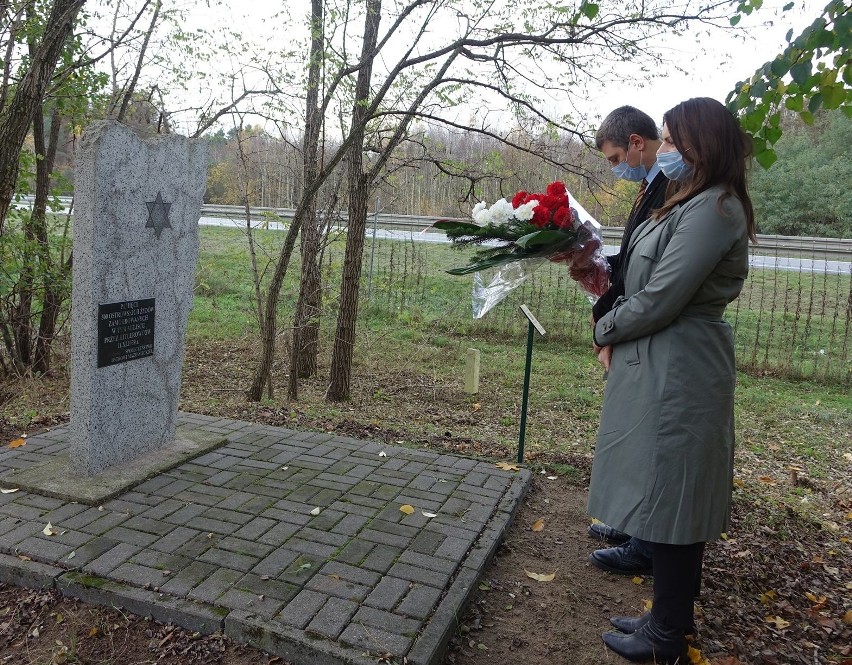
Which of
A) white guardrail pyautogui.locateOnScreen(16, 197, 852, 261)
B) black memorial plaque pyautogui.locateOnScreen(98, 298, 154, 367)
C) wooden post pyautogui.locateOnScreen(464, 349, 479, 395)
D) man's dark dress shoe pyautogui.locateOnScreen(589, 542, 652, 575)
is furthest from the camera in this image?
wooden post pyautogui.locateOnScreen(464, 349, 479, 395)

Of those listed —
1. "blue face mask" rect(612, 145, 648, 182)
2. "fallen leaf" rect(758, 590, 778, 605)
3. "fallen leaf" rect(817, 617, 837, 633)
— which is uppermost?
"blue face mask" rect(612, 145, 648, 182)

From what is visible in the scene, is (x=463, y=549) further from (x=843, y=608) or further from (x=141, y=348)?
(x=141, y=348)

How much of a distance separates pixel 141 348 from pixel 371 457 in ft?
5.49

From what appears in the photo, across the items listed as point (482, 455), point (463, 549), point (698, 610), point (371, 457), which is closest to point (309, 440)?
point (371, 457)

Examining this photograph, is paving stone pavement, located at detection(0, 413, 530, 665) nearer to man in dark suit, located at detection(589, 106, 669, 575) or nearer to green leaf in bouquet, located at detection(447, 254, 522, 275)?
man in dark suit, located at detection(589, 106, 669, 575)

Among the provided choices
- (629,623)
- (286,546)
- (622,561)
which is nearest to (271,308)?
(286,546)

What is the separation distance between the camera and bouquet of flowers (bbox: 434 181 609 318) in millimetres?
3119

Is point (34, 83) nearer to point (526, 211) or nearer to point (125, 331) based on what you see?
point (125, 331)

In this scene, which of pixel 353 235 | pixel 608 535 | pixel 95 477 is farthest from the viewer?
pixel 353 235

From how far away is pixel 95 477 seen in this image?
12.9 feet

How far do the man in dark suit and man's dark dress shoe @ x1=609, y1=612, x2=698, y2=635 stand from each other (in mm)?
424

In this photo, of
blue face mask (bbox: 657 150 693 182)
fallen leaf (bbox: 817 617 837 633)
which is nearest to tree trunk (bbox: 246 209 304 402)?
blue face mask (bbox: 657 150 693 182)

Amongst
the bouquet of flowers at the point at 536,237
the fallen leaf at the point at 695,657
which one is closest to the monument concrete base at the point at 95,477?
the bouquet of flowers at the point at 536,237

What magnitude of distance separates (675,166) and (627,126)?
2.20ft
